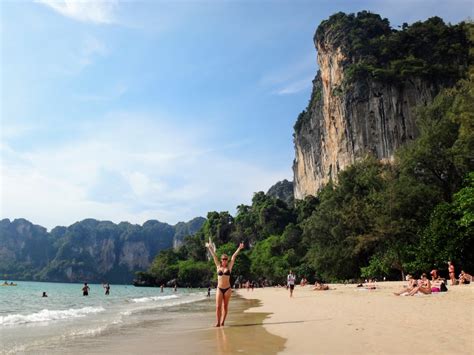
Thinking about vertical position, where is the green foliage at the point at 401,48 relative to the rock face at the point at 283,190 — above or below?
above

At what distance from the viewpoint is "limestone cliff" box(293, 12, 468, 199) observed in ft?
213

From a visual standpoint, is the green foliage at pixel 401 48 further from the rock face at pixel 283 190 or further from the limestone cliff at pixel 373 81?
the rock face at pixel 283 190

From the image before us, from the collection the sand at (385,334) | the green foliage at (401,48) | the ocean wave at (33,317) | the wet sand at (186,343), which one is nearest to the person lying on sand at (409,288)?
the sand at (385,334)

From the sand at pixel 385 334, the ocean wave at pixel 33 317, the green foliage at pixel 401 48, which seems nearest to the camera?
the sand at pixel 385 334

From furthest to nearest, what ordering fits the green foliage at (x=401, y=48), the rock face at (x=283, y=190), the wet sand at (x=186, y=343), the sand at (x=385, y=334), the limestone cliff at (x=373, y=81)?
the rock face at (x=283, y=190), the limestone cliff at (x=373, y=81), the green foliage at (x=401, y=48), the wet sand at (x=186, y=343), the sand at (x=385, y=334)

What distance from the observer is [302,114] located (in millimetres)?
104688

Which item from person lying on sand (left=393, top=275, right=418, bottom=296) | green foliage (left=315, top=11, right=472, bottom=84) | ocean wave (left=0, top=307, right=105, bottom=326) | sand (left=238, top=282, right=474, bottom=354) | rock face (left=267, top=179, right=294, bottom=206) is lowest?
ocean wave (left=0, top=307, right=105, bottom=326)

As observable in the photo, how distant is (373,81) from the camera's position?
224ft

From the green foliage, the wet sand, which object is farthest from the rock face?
the wet sand

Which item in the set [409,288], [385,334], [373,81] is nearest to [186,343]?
[385,334]

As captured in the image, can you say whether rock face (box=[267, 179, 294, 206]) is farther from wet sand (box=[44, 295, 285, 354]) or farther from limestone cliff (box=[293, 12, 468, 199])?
wet sand (box=[44, 295, 285, 354])

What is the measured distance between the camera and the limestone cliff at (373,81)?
213 ft

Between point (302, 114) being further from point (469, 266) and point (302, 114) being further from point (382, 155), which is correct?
point (469, 266)

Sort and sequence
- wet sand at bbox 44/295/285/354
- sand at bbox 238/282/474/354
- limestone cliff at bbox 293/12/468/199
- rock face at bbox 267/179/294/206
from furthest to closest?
rock face at bbox 267/179/294/206
limestone cliff at bbox 293/12/468/199
wet sand at bbox 44/295/285/354
sand at bbox 238/282/474/354
